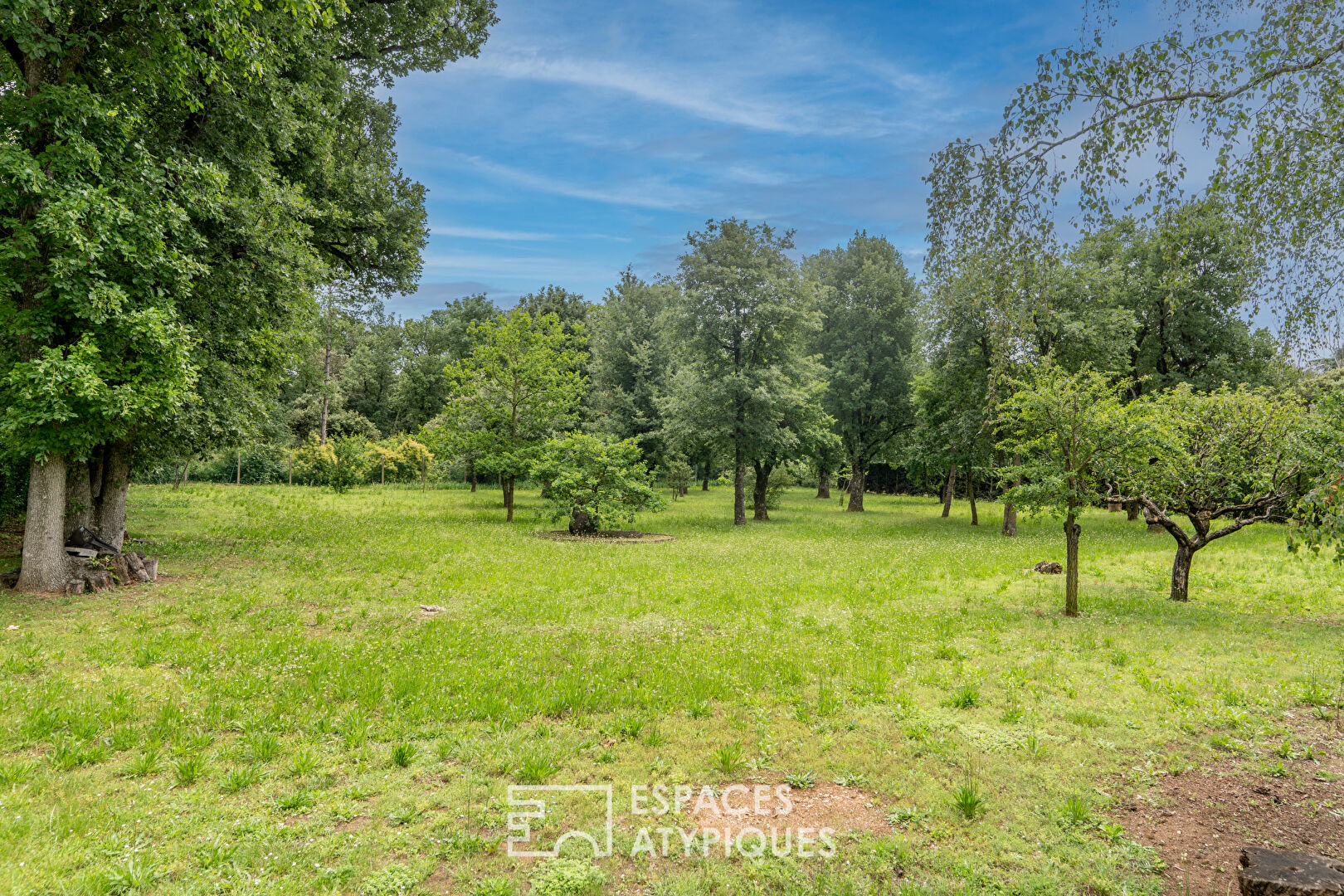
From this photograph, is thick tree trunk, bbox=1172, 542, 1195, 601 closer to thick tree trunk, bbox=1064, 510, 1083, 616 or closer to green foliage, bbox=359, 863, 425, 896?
thick tree trunk, bbox=1064, 510, 1083, 616

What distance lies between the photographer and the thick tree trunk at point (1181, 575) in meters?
12.9

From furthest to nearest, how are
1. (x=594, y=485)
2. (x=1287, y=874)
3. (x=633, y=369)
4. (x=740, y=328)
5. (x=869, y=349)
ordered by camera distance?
1. (x=633, y=369)
2. (x=869, y=349)
3. (x=740, y=328)
4. (x=594, y=485)
5. (x=1287, y=874)

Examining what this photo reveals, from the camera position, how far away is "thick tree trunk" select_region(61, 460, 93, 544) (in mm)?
13000

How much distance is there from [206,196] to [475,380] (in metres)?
16.7

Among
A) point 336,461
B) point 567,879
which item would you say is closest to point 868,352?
point 336,461

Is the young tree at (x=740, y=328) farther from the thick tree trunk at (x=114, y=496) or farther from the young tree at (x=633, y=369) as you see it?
the thick tree trunk at (x=114, y=496)

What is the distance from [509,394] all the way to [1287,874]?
89.3ft

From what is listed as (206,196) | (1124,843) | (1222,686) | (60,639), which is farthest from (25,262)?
(1222,686)

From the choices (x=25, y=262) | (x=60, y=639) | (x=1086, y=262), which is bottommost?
(x=60, y=639)

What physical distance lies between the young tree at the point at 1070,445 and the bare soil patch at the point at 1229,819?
608 cm

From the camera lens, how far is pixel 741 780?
5496 millimetres

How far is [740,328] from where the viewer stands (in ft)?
91.7

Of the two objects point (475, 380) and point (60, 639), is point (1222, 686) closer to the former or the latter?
point (60, 639)

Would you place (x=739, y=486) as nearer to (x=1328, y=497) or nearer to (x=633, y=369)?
(x=633, y=369)
